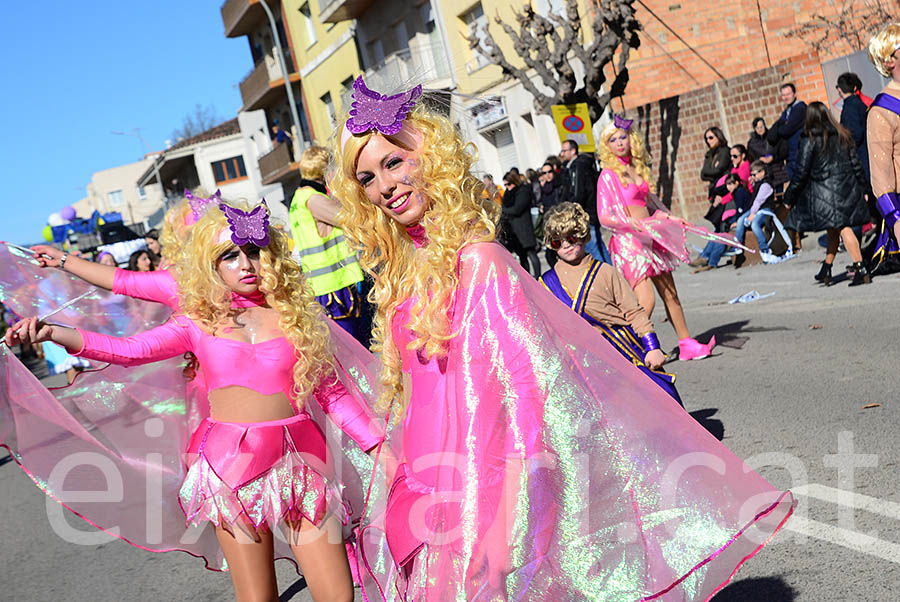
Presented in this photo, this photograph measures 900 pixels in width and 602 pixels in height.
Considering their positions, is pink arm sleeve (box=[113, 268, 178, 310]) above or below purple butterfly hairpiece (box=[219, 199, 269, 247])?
below

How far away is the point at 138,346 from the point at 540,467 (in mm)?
1972

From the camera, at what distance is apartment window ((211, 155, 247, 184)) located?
2341 inches

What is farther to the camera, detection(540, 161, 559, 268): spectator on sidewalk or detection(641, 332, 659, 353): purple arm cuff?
detection(540, 161, 559, 268): spectator on sidewalk

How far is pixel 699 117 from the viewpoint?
61.4 ft

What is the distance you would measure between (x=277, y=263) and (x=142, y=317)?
2.79 meters

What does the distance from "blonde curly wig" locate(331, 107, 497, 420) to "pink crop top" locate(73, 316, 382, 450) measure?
87cm

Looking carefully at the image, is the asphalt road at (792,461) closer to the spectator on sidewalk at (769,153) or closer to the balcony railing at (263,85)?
the spectator on sidewalk at (769,153)

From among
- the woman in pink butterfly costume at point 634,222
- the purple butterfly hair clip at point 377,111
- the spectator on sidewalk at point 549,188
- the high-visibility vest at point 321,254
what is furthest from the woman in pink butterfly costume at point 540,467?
the spectator on sidewalk at point 549,188

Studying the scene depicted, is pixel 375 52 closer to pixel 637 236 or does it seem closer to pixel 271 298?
pixel 637 236

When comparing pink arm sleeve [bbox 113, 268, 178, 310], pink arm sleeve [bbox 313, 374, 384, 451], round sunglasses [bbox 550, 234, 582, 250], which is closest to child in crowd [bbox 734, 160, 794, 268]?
round sunglasses [bbox 550, 234, 582, 250]

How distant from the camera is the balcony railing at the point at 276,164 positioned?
4075cm

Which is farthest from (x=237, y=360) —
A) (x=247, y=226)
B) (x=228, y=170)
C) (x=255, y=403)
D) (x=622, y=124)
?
(x=228, y=170)

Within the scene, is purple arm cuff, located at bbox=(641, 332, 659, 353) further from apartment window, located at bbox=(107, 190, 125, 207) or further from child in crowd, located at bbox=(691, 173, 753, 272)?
apartment window, located at bbox=(107, 190, 125, 207)

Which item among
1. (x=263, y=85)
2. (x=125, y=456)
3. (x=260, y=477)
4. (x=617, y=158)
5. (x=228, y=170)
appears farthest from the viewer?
(x=228, y=170)
